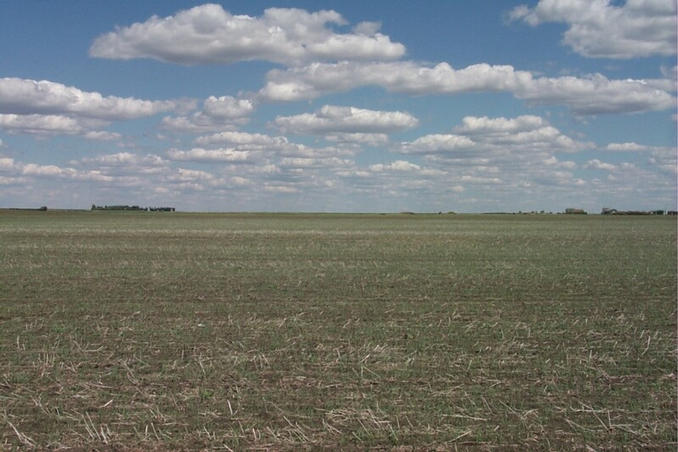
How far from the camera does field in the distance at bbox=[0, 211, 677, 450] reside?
8.02 m

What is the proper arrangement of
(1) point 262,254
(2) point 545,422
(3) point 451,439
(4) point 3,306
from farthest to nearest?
(1) point 262,254 < (4) point 3,306 < (2) point 545,422 < (3) point 451,439

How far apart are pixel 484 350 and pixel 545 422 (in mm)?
3748

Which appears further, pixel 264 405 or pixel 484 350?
pixel 484 350

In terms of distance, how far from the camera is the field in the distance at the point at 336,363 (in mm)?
8023

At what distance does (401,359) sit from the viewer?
11.3 m

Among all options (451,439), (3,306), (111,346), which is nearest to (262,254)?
(3,306)

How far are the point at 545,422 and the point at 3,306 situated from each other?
1434cm

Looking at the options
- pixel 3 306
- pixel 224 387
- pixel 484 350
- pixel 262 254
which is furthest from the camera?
pixel 262 254

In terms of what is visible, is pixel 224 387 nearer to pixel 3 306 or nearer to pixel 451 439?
pixel 451 439

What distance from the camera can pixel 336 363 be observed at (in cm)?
1104

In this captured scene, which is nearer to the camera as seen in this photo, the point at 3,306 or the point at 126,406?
the point at 126,406

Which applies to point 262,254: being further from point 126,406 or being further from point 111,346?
point 126,406

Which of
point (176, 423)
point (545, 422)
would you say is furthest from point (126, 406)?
point (545, 422)

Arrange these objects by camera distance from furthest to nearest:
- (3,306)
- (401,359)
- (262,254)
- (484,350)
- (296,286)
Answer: (262,254) → (296,286) → (3,306) → (484,350) → (401,359)
